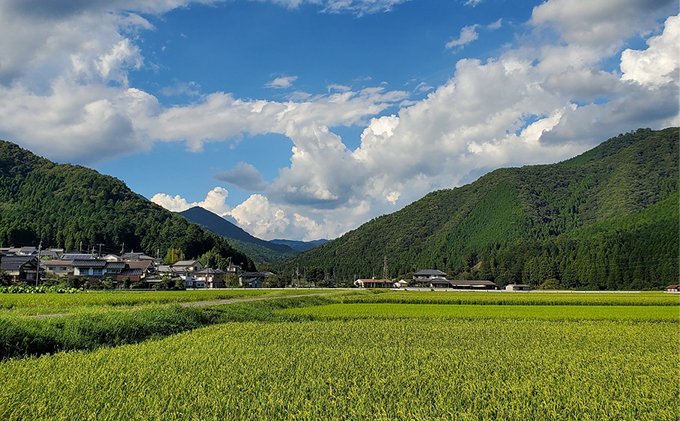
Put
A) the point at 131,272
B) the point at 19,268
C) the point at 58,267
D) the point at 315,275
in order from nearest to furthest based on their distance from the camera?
1. the point at 19,268
2. the point at 58,267
3. the point at 131,272
4. the point at 315,275

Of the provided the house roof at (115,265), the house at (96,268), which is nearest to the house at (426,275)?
the house roof at (115,265)

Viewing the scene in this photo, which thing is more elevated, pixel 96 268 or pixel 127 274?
pixel 96 268

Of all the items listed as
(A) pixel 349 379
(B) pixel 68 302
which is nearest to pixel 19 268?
(B) pixel 68 302

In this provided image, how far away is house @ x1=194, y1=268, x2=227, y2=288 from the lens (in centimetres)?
9806

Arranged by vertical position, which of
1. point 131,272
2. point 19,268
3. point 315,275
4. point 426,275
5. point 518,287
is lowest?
point 518,287

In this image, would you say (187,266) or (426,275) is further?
(426,275)

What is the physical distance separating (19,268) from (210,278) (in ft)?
128

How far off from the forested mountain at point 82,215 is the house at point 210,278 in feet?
77.7

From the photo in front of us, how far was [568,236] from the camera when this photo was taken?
146750 mm

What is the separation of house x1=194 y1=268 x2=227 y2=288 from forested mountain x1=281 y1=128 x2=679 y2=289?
66551mm

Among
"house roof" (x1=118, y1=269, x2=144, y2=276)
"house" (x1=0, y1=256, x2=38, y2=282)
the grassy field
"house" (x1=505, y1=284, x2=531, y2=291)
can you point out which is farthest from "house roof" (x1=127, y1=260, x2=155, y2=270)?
"house" (x1=505, y1=284, x2=531, y2=291)

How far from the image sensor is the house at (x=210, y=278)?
98062mm

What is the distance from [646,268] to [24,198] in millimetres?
179324

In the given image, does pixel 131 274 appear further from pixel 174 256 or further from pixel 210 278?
pixel 174 256
